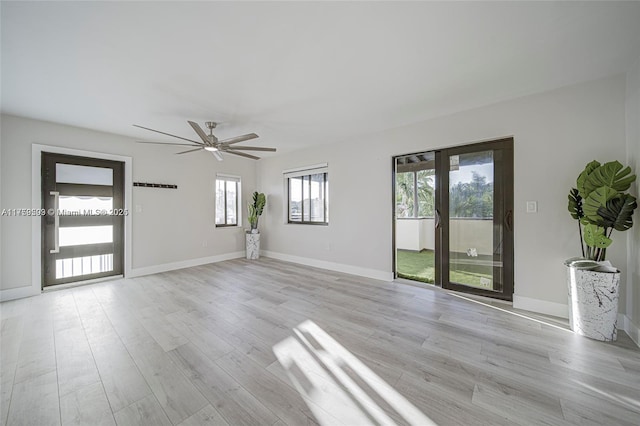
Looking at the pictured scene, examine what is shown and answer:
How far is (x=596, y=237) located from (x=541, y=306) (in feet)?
3.36

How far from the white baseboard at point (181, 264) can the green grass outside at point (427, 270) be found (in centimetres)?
391

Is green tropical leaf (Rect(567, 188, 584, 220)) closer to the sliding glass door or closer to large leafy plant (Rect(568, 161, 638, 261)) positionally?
large leafy plant (Rect(568, 161, 638, 261))

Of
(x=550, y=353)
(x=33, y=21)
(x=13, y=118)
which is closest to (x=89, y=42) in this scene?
(x=33, y=21)

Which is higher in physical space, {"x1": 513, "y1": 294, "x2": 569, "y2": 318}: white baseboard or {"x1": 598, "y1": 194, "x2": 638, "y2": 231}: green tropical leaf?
{"x1": 598, "y1": 194, "x2": 638, "y2": 231}: green tropical leaf

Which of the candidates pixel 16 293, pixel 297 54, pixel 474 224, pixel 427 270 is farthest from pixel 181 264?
pixel 474 224

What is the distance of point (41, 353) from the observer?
6.52 feet

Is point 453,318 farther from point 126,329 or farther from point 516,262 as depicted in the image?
point 126,329

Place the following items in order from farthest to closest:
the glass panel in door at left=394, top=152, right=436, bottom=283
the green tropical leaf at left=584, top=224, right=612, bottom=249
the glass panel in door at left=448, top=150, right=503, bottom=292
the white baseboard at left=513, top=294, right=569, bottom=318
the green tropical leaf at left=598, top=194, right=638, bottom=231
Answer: the glass panel in door at left=394, top=152, right=436, bottom=283 → the glass panel in door at left=448, top=150, right=503, bottom=292 → the white baseboard at left=513, top=294, right=569, bottom=318 → the green tropical leaf at left=584, top=224, right=612, bottom=249 → the green tropical leaf at left=598, top=194, right=638, bottom=231

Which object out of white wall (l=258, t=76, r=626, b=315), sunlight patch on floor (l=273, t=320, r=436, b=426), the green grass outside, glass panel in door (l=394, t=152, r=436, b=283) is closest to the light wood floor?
sunlight patch on floor (l=273, t=320, r=436, b=426)

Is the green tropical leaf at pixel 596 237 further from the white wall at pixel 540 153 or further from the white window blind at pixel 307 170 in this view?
the white window blind at pixel 307 170

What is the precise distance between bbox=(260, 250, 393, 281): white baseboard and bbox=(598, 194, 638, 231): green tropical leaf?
8.26ft

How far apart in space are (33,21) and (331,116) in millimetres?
2845

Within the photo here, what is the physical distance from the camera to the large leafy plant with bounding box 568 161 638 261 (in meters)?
2.07

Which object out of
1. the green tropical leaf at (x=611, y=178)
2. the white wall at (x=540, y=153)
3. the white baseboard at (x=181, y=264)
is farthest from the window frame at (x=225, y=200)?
the green tropical leaf at (x=611, y=178)
